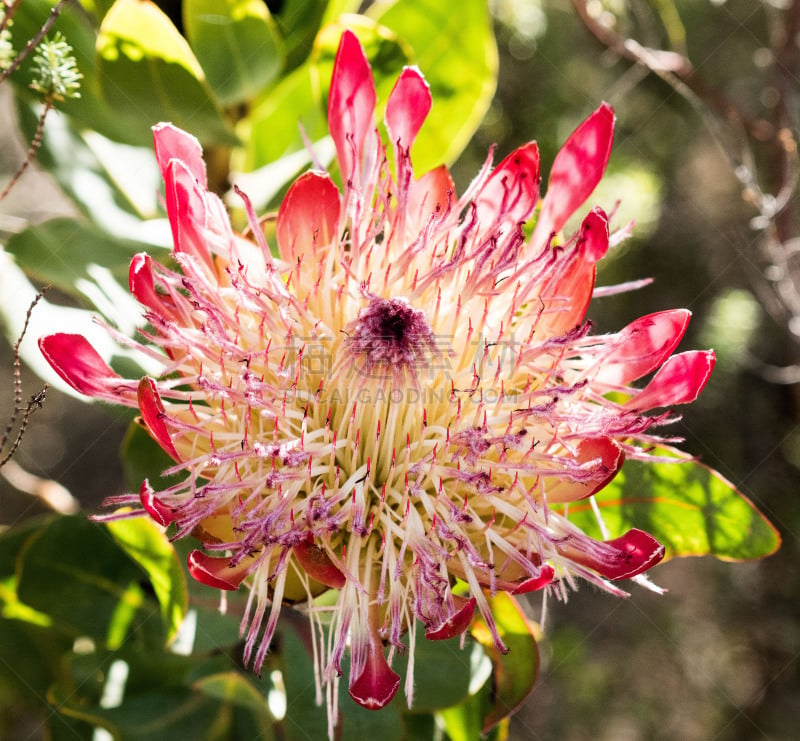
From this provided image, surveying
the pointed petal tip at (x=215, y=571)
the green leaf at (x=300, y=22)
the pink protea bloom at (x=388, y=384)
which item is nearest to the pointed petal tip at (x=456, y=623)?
the pink protea bloom at (x=388, y=384)

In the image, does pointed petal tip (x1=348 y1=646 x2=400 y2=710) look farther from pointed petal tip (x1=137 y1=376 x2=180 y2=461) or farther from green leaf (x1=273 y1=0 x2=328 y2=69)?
green leaf (x1=273 y1=0 x2=328 y2=69)

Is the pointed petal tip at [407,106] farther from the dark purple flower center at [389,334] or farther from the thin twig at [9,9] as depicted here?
the thin twig at [9,9]

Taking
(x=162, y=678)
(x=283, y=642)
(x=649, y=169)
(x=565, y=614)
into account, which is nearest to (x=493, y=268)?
(x=283, y=642)

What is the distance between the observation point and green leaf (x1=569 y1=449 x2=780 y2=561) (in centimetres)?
64

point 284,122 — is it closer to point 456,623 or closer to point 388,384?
point 388,384

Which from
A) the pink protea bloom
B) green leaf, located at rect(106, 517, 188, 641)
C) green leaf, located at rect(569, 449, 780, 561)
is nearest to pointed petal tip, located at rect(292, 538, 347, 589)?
the pink protea bloom

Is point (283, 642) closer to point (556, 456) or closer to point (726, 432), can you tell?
point (556, 456)

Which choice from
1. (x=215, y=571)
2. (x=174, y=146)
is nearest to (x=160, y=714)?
(x=215, y=571)

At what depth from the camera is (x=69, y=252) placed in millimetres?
683

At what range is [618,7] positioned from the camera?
96 cm

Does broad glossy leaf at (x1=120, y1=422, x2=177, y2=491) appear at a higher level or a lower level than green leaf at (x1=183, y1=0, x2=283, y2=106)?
lower

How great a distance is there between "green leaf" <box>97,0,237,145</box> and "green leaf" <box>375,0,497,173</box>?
0.18 metres

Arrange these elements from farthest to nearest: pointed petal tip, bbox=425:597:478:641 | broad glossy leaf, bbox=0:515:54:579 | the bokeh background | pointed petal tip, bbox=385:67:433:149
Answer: the bokeh background < broad glossy leaf, bbox=0:515:54:579 < pointed petal tip, bbox=385:67:433:149 < pointed petal tip, bbox=425:597:478:641

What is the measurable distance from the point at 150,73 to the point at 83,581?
16.7 inches
